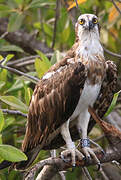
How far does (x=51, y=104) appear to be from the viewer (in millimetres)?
4164

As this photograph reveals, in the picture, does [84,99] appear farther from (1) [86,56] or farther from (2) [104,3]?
(2) [104,3]

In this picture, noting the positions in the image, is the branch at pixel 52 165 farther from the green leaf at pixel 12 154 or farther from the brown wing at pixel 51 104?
the brown wing at pixel 51 104

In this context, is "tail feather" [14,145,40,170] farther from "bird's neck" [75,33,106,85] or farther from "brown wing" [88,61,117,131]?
"bird's neck" [75,33,106,85]

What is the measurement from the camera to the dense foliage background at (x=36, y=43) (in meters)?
4.59

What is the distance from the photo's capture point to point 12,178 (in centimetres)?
422

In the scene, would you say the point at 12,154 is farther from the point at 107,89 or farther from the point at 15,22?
the point at 15,22

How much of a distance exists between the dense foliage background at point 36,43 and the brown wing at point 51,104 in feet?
0.51

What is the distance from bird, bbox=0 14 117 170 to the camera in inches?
158

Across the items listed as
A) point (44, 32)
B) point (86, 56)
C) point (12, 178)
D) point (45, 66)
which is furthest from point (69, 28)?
point (12, 178)

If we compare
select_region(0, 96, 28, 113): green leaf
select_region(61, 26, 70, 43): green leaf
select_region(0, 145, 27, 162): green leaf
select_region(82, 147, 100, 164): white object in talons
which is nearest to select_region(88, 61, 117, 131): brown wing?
select_region(82, 147, 100, 164): white object in talons

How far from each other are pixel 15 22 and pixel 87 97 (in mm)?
1813

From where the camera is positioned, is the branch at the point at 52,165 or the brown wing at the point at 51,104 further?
the brown wing at the point at 51,104

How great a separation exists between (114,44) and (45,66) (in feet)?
5.75

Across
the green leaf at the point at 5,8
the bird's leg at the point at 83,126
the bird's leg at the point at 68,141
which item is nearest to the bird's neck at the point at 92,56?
the bird's leg at the point at 83,126
